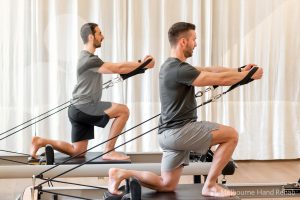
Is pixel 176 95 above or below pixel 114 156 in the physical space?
above

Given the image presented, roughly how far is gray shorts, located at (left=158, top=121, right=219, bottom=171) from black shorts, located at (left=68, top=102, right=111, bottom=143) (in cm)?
121

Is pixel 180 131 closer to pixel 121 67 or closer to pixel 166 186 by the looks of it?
pixel 166 186

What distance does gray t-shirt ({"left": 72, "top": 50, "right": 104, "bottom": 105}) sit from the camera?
14.5 ft

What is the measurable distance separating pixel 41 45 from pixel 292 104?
287 centimetres

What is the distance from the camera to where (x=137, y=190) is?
307 cm

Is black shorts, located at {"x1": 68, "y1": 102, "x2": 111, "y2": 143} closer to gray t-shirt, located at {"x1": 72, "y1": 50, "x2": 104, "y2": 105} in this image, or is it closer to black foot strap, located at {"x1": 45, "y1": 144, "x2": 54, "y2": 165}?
gray t-shirt, located at {"x1": 72, "y1": 50, "x2": 104, "y2": 105}

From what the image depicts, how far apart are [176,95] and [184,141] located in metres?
0.27

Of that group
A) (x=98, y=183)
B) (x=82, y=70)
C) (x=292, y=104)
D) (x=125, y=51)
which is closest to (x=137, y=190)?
(x=82, y=70)

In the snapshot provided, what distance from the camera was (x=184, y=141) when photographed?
330 centimetres

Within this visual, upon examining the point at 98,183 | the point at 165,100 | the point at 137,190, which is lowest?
the point at 98,183

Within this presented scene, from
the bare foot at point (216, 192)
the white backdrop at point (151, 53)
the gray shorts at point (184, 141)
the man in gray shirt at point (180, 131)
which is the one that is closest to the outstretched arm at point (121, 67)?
the man in gray shirt at point (180, 131)

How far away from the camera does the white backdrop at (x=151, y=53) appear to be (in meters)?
5.88

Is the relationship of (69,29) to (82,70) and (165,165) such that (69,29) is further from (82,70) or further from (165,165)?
(165,165)

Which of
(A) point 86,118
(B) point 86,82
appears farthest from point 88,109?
(B) point 86,82
